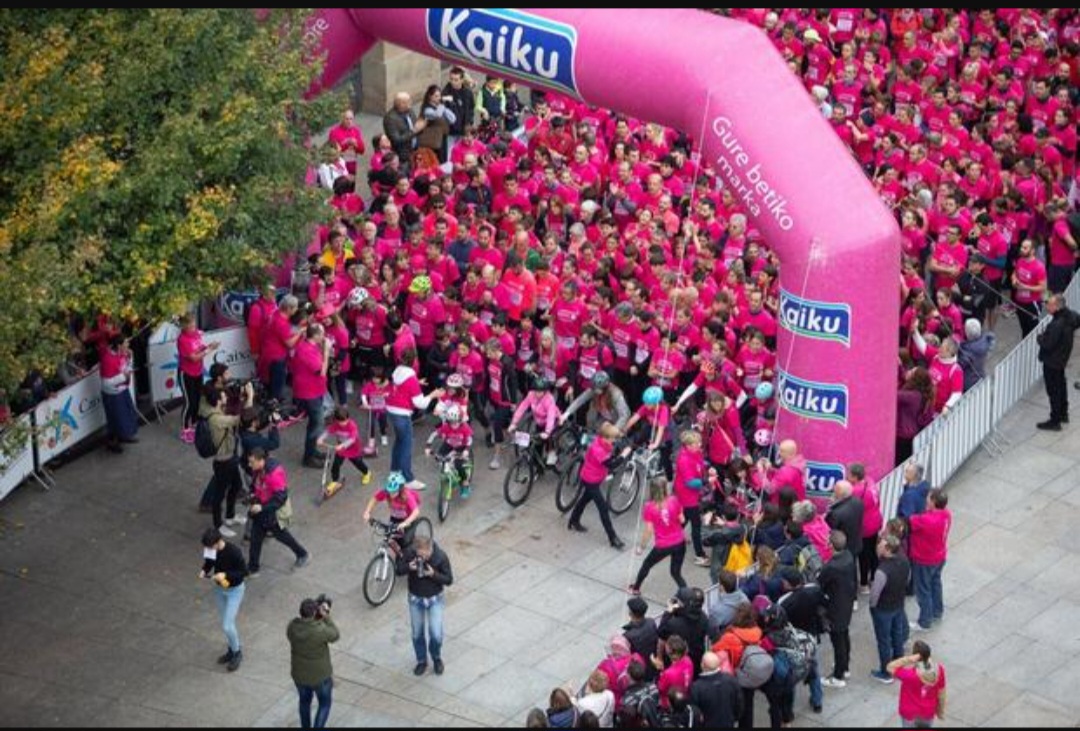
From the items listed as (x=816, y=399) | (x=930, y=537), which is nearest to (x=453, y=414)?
(x=816, y=399)

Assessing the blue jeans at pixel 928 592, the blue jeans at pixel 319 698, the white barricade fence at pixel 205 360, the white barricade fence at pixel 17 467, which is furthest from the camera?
the white barricade fence at pixel 205 360

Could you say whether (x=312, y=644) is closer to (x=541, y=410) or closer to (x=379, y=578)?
(x=379, y=578)

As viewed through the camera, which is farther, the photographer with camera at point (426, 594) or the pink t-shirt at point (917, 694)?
the photographer with camera at point (426, 594)

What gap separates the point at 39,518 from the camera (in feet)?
63.8

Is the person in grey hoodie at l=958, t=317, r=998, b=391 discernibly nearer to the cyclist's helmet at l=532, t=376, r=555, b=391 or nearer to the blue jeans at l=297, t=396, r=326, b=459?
the cyclist's helmet at l=532, t=376, r=555, b=391

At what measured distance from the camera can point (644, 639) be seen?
15445mm

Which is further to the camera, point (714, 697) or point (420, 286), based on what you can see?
point (420, 286)

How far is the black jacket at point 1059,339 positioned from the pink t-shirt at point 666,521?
552cm

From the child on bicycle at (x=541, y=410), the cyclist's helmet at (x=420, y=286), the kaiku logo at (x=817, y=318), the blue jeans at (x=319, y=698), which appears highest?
the kaiku logo at (x=817, y=318)

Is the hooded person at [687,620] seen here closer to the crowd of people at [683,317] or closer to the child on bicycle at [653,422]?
the crowd of people at [683,317]

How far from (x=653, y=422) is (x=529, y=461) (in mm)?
1330

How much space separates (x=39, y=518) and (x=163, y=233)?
3494 millimetres

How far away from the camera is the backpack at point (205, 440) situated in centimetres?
1877

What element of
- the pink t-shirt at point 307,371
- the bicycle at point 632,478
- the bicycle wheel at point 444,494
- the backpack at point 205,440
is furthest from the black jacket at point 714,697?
the pink t-shirt at point 307,371
